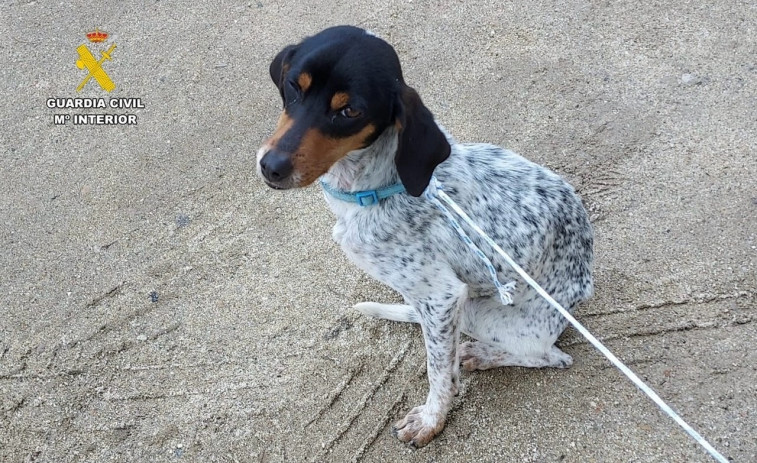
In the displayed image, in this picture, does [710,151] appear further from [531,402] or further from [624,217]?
[531,402]

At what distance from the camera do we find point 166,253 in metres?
4.57

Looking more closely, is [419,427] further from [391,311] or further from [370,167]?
[370,167]

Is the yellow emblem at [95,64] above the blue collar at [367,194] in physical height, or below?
above

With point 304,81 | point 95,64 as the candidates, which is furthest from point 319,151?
point 95,64

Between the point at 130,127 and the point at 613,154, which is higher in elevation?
the point at 130,127

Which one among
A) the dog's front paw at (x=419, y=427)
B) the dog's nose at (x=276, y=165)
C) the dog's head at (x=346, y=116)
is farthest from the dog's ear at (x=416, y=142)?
the dog's front paw at (x=419, y=427)

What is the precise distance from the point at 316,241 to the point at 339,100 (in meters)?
2.00

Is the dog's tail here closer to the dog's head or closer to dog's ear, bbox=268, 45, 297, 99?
the dog's head

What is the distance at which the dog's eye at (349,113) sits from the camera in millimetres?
2719

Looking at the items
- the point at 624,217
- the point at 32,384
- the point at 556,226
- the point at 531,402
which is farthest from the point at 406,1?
the point at 32,384

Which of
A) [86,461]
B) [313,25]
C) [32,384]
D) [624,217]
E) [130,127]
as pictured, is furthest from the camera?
[313,25]

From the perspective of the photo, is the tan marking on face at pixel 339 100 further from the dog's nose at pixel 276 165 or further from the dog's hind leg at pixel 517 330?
the dog's hind leg at pixel 517 330

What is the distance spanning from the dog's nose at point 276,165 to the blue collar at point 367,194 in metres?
0.51

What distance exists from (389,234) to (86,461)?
222 centimetres
